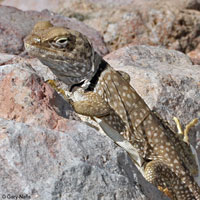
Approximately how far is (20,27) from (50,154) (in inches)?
169

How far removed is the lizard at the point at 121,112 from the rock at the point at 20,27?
210 cm

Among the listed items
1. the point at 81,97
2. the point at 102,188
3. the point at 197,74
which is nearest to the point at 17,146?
the point at 102,188

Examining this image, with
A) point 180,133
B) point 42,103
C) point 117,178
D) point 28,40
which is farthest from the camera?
point 180,133

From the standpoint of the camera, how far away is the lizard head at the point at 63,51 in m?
4.22

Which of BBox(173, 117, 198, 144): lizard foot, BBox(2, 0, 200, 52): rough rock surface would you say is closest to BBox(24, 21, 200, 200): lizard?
BBox(173, 117, 198, 144): lizard foot

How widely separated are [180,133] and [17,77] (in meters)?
2.59

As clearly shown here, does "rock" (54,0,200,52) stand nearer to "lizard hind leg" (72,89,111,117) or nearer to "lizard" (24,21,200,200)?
"lizard" (24,21,200,200)

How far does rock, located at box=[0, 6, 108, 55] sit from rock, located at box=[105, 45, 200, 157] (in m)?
1.52

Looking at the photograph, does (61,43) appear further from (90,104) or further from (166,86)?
(166,86)

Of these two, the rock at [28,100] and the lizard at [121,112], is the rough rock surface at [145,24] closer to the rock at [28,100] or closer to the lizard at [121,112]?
the lizard at [121,112]

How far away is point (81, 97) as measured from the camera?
4.50 meters

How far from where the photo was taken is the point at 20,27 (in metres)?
6.94

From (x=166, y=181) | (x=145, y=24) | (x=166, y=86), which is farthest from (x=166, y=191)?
(x=145, y=24)

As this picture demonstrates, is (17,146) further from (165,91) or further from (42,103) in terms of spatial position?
(165,91)
